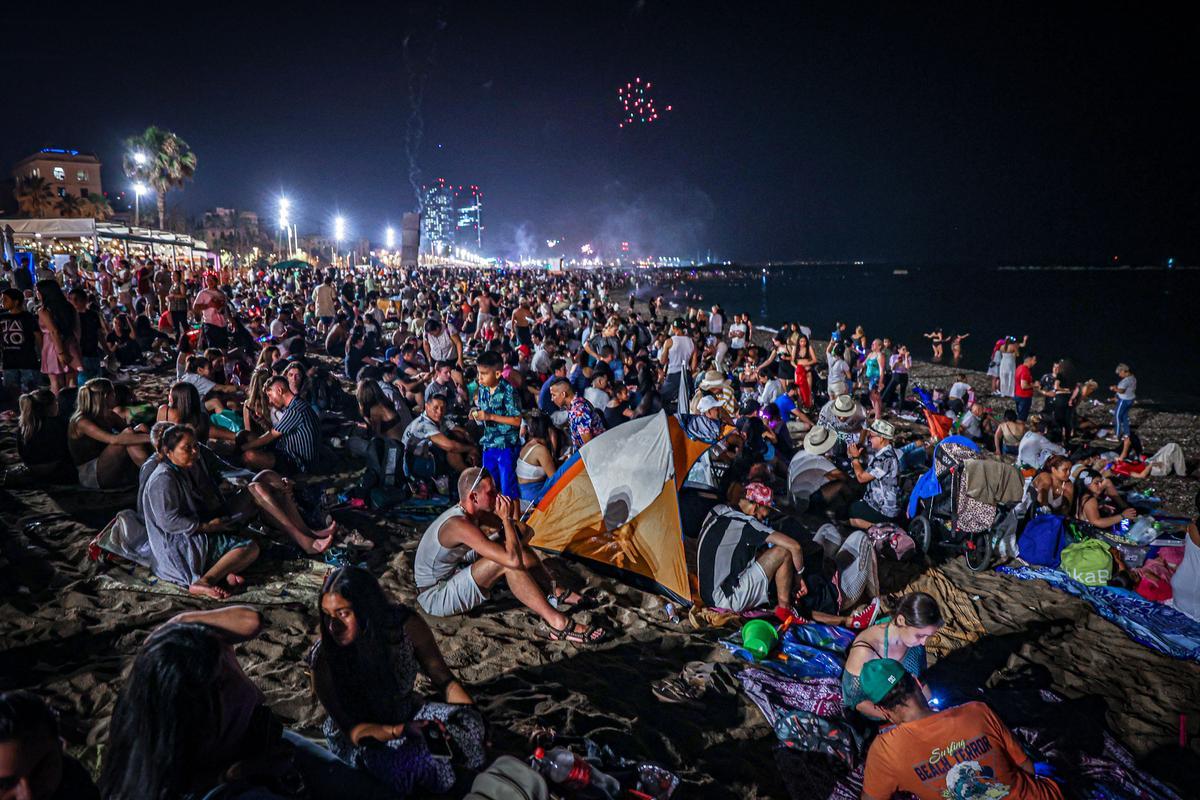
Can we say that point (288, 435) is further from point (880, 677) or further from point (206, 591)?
point (880, 677)

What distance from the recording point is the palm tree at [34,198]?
47.5 m

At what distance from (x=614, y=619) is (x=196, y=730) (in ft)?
10.5

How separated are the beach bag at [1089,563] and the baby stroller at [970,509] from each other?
476 millimetres

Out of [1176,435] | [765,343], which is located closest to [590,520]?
[1176,435]

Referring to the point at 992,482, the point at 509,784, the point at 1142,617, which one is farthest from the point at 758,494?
the point at 509,784

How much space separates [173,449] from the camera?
4293 millimetres

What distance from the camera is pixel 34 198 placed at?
157 feet

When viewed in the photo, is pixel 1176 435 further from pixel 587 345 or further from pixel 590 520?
pixel 590 520

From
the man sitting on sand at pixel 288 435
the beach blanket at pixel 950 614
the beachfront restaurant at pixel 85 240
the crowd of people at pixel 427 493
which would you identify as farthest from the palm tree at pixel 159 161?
the beach blanket at pixel 950 614

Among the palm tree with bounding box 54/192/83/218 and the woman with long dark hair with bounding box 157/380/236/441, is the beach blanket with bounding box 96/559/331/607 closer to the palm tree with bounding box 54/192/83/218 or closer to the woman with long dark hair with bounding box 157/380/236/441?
the woman with long dark hair with bounding box 157/380/236/441

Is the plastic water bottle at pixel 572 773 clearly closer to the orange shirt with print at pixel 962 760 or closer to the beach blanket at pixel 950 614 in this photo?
the orange shirt with print at pixel 962 760

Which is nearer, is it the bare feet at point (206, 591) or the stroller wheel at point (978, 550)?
the bare feet at point (206, 591)

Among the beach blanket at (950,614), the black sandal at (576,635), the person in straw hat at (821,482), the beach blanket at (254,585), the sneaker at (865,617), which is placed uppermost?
the person in straw hat at (821,482)

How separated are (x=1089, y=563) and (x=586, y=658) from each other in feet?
16.4
